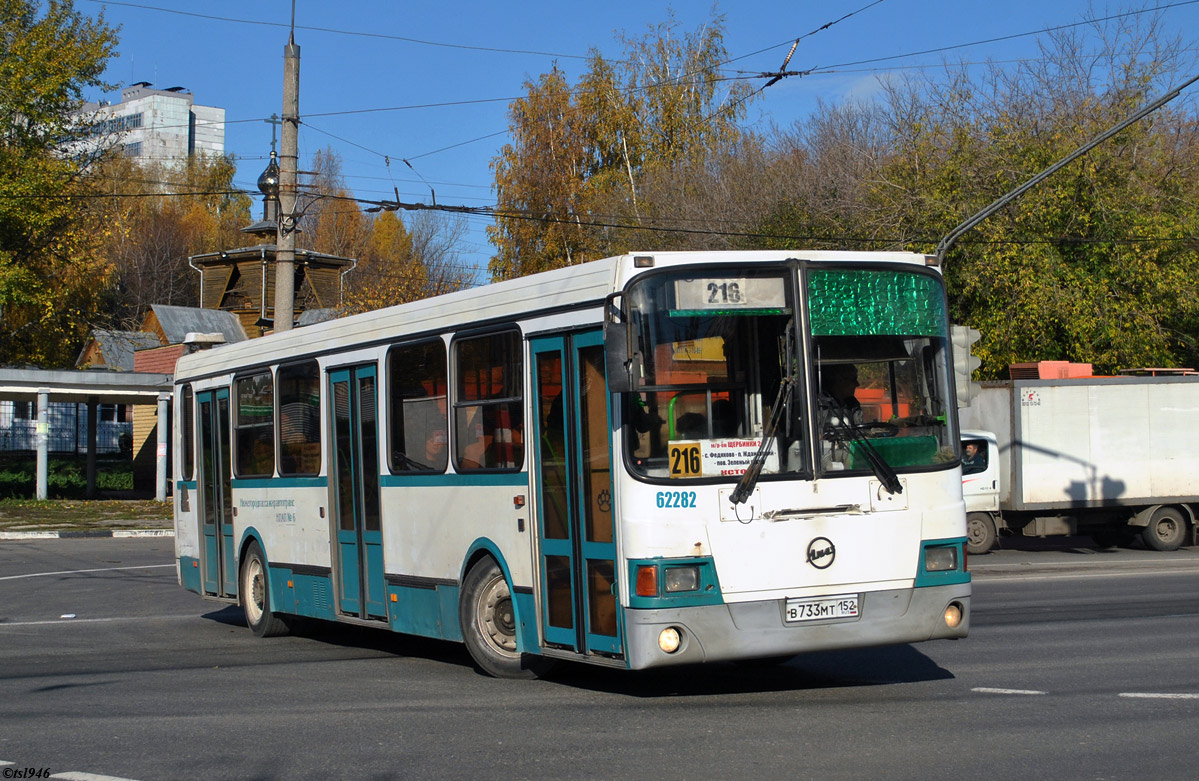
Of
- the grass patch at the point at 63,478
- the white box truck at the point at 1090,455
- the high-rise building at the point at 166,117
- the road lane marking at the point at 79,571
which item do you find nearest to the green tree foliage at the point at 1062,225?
the white box truck at the point at 1090,455

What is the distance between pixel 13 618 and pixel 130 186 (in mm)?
74751

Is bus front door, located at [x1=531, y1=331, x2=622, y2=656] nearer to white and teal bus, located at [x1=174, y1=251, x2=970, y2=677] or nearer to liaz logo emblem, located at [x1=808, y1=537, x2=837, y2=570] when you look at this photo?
white and teal bus, located at [x1=174, y1=251, x2=970, y2=677]

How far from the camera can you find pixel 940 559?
27.3 feet

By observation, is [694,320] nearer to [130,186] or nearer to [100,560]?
[100,560]

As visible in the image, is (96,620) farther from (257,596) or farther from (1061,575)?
(1061,575)

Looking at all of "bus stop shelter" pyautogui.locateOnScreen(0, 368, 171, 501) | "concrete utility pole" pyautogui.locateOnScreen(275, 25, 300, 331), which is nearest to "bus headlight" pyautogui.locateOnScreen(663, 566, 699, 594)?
"concrete utility pole" pyautogui.locateOnScreen(275, 25, 300, 331)

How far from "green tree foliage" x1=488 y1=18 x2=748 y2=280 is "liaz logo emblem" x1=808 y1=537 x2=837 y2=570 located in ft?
138

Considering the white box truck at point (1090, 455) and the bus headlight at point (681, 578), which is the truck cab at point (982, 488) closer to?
the white box truck at point (1090, 455)

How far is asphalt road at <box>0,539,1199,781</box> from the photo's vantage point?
21.8 ft

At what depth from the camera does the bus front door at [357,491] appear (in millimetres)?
10914

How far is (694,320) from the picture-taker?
7.86m

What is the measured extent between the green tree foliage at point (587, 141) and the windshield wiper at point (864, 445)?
4187 cm

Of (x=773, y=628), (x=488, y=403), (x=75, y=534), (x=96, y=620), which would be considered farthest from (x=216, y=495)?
(x=75, y=534)

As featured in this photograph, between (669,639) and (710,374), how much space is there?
5.04 feet
